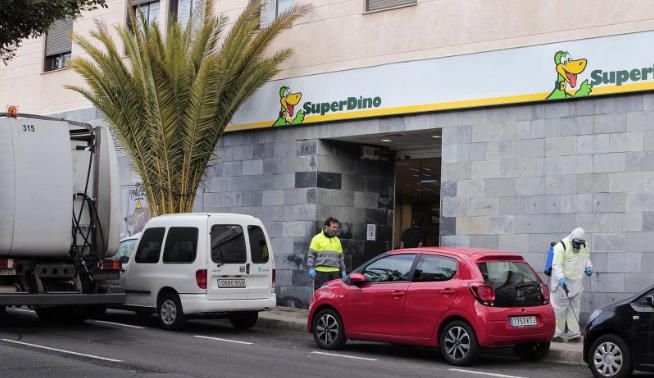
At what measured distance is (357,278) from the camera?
12.5 metres

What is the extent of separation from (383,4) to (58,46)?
36.1 feet

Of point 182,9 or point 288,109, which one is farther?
point 182,9

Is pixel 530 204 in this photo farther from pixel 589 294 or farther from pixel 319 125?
pixel 319 125

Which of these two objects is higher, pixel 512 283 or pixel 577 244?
pixel 577 244

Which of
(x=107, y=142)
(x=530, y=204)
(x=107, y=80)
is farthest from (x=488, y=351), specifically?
(x=107, y=80)

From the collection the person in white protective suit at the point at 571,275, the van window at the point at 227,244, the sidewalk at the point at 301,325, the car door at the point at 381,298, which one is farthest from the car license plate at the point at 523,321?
the van window at the point at 227,244

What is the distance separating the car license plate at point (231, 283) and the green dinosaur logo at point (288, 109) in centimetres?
534

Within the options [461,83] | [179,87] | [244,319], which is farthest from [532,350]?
[179,87]

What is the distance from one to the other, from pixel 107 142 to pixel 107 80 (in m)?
5.44

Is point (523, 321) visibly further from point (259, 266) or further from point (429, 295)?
point (259, 266)

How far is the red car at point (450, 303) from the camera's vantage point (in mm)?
11266

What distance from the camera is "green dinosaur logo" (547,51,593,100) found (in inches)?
589

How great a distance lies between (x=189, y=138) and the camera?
62.3 ft

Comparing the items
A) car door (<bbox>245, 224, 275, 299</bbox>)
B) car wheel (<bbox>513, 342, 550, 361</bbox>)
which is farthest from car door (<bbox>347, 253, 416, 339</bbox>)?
car door (<bbox>245, 224, 275, 299</bbox>)
